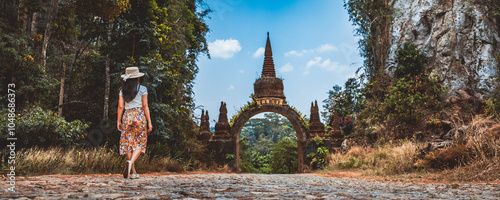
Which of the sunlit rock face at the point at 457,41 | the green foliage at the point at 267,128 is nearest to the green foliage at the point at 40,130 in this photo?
the sunlit rock face at the point at 457,41

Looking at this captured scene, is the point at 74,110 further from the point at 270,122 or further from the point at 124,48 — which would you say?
the point at 270,122

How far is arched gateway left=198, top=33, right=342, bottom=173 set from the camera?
751 inches

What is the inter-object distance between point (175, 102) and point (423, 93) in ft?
38.6

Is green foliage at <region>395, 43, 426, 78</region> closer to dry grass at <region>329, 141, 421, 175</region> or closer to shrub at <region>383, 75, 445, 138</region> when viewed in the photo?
shrub at <region>383, 75, 445, 138</region>

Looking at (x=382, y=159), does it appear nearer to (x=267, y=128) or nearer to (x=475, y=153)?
(x=475, y=153)

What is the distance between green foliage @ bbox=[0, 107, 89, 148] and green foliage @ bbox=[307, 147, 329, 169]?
41.8 feet

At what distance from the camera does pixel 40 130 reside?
834 centimetres

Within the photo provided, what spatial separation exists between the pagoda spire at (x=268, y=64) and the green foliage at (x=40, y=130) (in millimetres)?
13939

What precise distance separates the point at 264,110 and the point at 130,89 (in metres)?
14.4

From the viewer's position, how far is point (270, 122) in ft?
180

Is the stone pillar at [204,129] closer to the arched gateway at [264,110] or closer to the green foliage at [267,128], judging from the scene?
the arched gateway at [264,110]

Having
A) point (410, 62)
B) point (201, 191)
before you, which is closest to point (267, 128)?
point (410, 62)

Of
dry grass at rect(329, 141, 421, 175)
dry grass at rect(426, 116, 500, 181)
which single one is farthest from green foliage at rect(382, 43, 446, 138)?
dry grass at rect(426, 116, 500, 181)

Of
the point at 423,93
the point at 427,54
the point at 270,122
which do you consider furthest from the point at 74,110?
the point at 270,122
